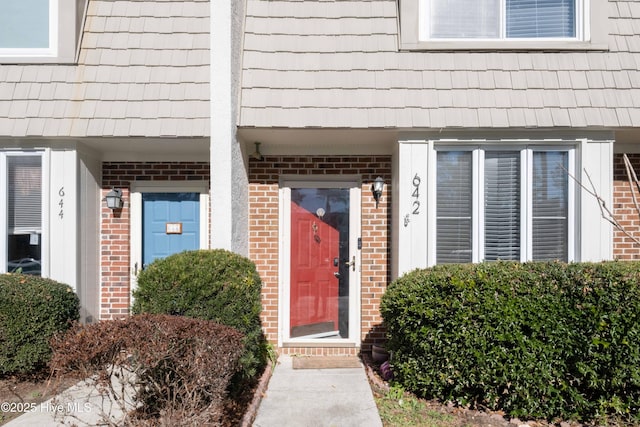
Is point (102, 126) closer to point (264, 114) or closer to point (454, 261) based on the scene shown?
point (264, 114)

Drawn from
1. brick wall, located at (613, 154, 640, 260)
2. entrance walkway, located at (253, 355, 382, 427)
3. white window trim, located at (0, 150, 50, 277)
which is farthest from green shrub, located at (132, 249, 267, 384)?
brick wall, located at (613, 154, 640, 260)

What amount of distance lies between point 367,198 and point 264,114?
68.0 inches

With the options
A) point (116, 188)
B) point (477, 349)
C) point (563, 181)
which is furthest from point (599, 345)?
point (116, 188)

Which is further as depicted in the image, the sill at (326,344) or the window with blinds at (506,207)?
the sill at (326,344)

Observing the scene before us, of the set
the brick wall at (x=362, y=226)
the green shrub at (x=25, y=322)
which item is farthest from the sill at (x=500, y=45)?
the green shrub at (x=25, y=322)

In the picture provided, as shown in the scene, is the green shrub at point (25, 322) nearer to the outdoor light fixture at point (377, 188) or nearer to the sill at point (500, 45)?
the outdoor light fixture at point (377, 188)

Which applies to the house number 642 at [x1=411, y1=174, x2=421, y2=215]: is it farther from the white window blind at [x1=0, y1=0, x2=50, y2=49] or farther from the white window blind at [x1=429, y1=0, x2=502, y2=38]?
the white window blind at [x1=0, y1=0, x2=50, y2=49]

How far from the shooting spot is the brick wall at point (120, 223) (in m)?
5.61

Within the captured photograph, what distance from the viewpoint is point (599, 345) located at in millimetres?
3629

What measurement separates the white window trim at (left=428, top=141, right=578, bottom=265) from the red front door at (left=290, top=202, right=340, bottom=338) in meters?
1.46

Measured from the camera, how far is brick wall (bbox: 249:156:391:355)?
18.1 ft

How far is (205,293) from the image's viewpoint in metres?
3.89

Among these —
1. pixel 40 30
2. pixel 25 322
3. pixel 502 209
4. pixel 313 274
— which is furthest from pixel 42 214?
pixel 502 209

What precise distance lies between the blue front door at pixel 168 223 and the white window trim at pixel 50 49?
206 centimetres
